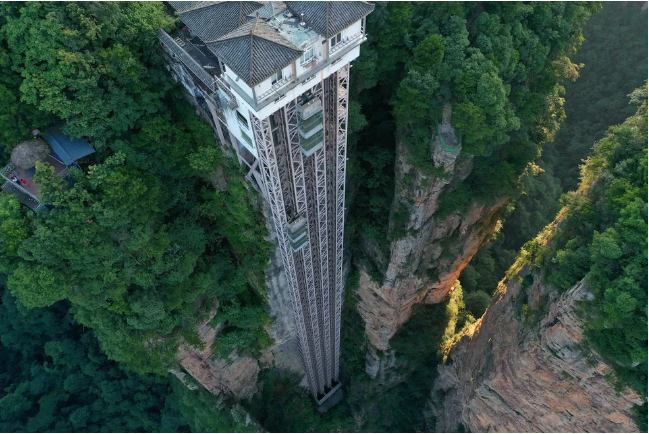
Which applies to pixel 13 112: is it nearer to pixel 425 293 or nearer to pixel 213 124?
pixel 213 124

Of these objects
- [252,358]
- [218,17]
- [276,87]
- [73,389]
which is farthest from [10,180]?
[73,389]

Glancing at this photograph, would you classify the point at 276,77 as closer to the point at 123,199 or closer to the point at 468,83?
the point at 468,83

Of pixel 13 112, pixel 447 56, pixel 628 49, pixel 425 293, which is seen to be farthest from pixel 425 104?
pixel 628 49

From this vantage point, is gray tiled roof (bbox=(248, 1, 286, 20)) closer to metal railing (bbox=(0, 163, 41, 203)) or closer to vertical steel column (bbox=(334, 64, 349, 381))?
vertical steel column (bbox=(334, 64, 349, 381))

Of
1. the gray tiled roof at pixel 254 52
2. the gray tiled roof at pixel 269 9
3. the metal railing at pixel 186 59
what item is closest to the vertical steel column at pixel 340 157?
the gray tiled roof at pixel 269 9

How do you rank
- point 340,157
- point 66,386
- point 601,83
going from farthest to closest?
point 601,83, point 66,386, point 340,157

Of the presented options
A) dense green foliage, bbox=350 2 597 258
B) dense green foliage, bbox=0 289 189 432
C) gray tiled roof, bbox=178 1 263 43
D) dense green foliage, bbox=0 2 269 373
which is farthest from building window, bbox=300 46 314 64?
dense green foliage, bbox=0 289 189 432
